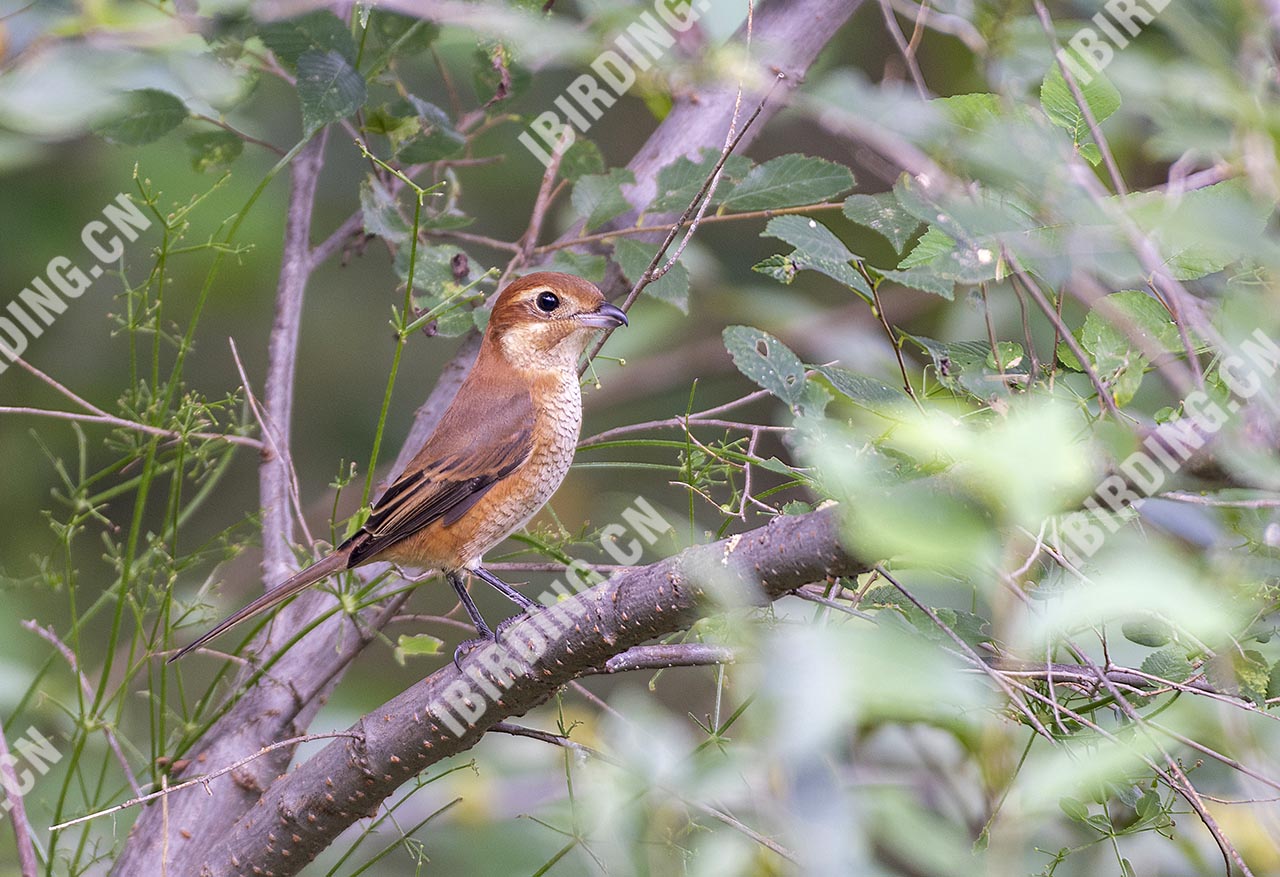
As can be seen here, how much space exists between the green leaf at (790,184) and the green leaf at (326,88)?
3.27 feet

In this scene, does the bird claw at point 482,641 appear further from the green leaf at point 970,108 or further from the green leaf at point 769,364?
the green leaf at point 970,108

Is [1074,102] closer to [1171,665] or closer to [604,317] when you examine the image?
[1171,665]

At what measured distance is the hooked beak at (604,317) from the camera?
3709 millimetres

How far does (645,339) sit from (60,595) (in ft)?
11.3

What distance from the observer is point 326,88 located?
3.11m

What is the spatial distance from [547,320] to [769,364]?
1832 mm

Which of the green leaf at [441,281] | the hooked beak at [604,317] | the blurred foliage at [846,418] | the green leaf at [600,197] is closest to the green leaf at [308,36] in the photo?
the blurred foliage at [846,418]

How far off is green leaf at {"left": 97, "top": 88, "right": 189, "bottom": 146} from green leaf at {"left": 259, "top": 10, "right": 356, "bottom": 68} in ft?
1.08

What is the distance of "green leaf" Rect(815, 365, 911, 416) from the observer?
2.12 m

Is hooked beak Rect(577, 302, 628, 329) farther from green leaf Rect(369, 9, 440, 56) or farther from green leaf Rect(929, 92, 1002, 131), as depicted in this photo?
green leaf Rect(929, 92, 1002, 131)

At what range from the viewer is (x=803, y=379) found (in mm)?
2316

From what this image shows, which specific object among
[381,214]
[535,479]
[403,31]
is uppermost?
[403,31]

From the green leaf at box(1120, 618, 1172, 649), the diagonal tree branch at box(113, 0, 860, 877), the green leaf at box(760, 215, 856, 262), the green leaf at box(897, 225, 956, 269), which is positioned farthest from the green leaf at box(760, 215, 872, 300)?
the green leaf at box(1120, 618, 1172, 649)

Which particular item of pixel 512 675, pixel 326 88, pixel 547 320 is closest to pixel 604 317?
pixel 547 320
